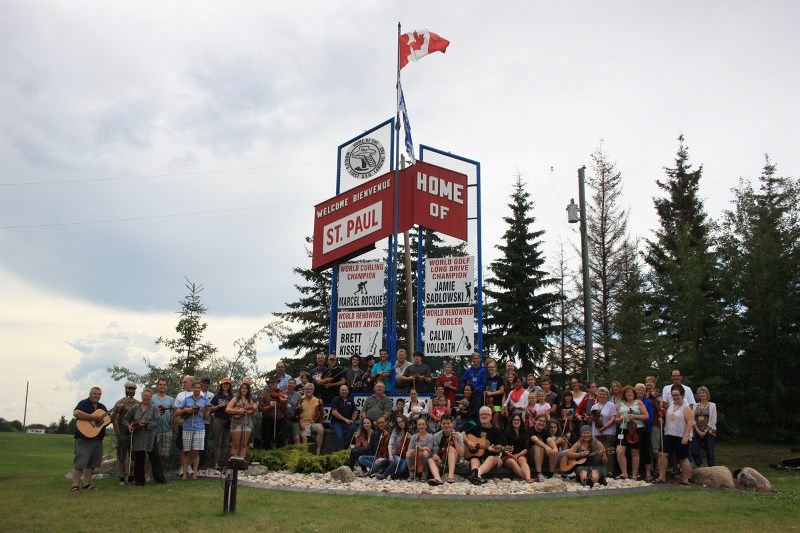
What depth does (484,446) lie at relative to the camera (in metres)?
11.5

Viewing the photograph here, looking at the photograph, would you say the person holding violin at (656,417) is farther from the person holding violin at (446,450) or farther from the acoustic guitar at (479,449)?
the person holding violin at (446,450)

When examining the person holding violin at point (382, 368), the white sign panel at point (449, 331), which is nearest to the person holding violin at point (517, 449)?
the person holding violin at point (382, 368)

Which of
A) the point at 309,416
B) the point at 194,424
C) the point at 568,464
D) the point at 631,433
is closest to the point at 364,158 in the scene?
the point at 309,416

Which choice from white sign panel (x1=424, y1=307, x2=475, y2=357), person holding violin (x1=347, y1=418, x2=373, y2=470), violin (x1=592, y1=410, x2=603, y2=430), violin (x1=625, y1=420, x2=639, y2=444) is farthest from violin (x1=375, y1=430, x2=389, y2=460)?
violin (x1=625, y1=420, x2=639, y2=444)

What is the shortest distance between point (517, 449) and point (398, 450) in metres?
2.02

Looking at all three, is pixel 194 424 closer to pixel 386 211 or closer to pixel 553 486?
pixel 553 486

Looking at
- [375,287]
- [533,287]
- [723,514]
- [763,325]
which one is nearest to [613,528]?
[723,514]

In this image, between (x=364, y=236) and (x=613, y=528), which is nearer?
(x=613, y=528)

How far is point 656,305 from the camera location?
28516mm

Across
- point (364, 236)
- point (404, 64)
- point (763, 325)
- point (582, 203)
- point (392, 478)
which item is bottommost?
point (392, 478)

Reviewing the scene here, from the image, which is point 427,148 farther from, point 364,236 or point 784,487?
point 784,487

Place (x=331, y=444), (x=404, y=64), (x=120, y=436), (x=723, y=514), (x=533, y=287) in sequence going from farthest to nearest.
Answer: (x=533, y=287) < (x=404, y=64) < (x=331, y=444) < (x=120, y=436) < (x=723, y=514)

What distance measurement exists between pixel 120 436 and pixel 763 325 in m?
18.5

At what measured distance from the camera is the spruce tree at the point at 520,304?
25.8m
